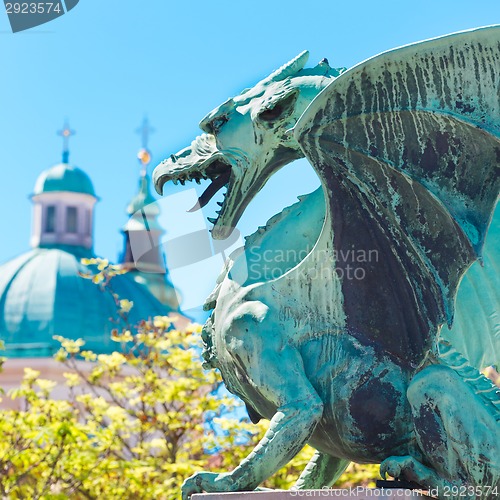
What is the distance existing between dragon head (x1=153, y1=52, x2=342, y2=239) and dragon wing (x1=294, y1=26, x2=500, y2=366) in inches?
18.7

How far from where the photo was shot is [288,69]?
546 centimetres

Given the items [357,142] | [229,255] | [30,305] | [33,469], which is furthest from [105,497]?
[30,305]

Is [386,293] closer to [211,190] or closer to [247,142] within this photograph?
[247,142]

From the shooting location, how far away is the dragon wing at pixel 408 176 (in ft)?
15.3

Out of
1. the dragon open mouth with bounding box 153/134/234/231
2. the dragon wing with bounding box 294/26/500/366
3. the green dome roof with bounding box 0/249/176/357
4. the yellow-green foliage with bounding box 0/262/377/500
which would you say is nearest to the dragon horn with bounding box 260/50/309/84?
the dragon open mouth with bounding box 153/134/234/231

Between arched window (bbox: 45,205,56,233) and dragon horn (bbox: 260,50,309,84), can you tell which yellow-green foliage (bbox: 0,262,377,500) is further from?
arched window (bbox: 45,205,56,233)

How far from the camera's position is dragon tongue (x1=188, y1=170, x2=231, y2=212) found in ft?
18.3

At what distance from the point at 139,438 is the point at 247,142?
934 cm

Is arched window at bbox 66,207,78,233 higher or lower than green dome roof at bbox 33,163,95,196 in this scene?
lower

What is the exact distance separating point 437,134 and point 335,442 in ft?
4.88

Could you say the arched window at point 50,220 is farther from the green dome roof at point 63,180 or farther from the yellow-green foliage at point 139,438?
the yellow-green foliage at point 139,438

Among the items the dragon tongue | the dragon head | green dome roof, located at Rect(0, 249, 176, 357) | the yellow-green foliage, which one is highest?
green dome roof, located at Rect(0, 249, 176, 357)

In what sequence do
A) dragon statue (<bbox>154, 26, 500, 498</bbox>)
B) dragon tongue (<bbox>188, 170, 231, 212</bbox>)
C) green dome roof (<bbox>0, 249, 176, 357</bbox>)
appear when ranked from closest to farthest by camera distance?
dragon statue (<bbox>154, 26, 500, 498</bbox>) < dragon tongue (<bbox>188, 170, 231, 212</bbox>) < green dome roof (<bbox>0, 249, 176, 357</bbox>)

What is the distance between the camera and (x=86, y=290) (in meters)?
36.0
